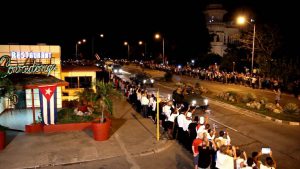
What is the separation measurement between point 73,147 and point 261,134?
8.45 m

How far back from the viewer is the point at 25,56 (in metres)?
18.6

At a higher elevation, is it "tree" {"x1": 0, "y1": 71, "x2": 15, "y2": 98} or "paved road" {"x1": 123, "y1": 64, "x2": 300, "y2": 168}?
"tree" {"x1": 0, "y1": 71, "x2": 15, "y2": 98}

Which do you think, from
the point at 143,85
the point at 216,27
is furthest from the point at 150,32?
the point at 143,85

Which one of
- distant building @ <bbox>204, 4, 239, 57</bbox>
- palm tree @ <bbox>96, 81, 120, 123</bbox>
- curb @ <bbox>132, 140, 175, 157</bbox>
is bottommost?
curb @ <bbox>132, 140, 175, 157</bbox>

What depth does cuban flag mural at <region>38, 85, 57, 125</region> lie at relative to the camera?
14.0 meters

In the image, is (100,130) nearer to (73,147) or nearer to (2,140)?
(73,147)

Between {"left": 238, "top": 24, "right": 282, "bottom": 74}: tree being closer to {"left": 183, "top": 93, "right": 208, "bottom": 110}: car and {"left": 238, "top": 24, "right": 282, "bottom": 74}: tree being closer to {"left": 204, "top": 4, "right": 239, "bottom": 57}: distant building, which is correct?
{"left": 183, "top": 93, "right": 208, "bottom": 110}: car

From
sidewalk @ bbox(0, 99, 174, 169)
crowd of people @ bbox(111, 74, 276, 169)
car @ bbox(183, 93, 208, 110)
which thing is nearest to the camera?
crowd of people @ bbox(111, 74, 276, 169)

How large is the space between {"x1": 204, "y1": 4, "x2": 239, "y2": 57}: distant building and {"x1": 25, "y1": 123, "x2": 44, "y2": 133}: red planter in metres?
53.6

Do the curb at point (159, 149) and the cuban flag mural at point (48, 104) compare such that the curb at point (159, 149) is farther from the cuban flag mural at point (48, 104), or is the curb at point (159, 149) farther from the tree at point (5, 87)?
the tree at point (5, 87)

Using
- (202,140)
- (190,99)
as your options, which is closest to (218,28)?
(190,99)

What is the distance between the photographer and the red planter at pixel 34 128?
1384 cm

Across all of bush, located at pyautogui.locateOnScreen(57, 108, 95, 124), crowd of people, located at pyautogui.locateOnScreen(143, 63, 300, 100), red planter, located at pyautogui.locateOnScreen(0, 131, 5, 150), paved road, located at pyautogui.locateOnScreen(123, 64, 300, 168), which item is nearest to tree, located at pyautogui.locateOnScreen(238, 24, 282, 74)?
crowd of people, located at pyautogui.locateOnScreen(143, 63, 300, 100)

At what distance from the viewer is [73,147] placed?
12023 mm
